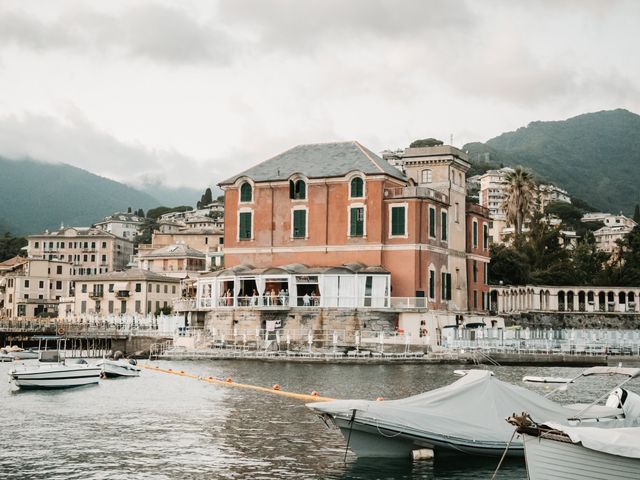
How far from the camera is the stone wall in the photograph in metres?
73.1

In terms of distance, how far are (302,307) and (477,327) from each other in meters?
11.3

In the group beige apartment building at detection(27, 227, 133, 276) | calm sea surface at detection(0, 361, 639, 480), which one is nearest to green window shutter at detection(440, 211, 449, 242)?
calm sea surface at detection(0, 361, 639, 480)

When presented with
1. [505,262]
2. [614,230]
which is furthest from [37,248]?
[614,230]

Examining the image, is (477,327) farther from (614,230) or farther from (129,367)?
(614,230)

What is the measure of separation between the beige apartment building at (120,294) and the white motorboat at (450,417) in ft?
226

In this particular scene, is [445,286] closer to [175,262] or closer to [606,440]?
[606,440]

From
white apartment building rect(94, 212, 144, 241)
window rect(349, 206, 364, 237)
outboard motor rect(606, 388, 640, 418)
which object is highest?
white apartment building rect(94, 212, 144, 241)

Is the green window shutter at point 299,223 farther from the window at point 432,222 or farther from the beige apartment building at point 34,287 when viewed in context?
the beige apartment building at point 34,287

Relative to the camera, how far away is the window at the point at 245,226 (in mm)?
61844

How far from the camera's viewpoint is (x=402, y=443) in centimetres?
2062

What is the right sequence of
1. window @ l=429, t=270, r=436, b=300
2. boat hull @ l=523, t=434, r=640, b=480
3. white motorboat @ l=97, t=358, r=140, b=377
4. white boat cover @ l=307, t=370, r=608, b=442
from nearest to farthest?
1. boat hull @ l=523, t=434, r=640, b=480
2. white boat cover @ l=307, t=370, r=608, b=442
3. white motorboat @ l=97, t=358, r=140, b=377
4. window @ l=429, t=270, r=436, b=300

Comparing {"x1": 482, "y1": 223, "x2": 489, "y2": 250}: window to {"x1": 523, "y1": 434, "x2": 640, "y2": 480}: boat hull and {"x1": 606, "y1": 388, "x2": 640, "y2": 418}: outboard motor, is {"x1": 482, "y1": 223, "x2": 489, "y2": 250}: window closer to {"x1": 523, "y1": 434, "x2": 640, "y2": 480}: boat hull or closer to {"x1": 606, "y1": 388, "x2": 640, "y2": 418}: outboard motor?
{"x1": 606, "y1": 388, "x2": 640, "y2": 418}: outboard motor

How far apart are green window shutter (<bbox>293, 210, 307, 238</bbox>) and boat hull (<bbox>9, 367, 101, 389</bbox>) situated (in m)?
23.5

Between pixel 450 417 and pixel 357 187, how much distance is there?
3930cm
